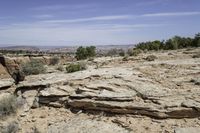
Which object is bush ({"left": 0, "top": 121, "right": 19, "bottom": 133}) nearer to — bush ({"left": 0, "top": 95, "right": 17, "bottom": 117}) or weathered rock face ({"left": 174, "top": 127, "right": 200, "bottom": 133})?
bush ({"left": 0, "top": 95, "right": 17, "bottom": 117})

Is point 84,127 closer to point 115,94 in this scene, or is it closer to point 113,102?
point 113,102

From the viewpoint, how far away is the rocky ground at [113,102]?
1012 centimetres

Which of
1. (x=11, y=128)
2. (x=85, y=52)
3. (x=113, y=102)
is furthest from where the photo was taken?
(x=85, y=52)

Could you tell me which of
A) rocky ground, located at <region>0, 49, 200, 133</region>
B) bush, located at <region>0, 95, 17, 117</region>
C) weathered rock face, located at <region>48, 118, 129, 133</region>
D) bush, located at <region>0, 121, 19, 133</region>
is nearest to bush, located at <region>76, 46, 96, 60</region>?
rocky ground, located at <region>0, 49, 200, 133</region>

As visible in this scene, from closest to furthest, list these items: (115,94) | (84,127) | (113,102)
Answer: (84,127) < (113,102) < (115,94)

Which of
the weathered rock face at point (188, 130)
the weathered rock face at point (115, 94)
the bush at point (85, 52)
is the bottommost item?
the bush at point (85, 52)

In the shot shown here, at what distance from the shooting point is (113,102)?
11164mm

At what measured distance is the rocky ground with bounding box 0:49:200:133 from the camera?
10125 mm

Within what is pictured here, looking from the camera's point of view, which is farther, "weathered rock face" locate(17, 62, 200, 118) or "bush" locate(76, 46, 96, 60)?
"bush" locate(76, 46, 96, 60)

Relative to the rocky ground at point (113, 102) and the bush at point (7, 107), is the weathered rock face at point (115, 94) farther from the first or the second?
the bush at point (7, 107)

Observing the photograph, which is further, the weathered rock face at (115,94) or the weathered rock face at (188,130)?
the weathered rock face at (115,94)

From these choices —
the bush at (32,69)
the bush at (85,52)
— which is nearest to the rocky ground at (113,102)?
the bush at (32,69)

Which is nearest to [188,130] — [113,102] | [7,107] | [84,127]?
[113,102]

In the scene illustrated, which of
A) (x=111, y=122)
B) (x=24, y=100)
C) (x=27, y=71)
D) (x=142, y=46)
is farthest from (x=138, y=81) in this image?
(x=142, y=46)
